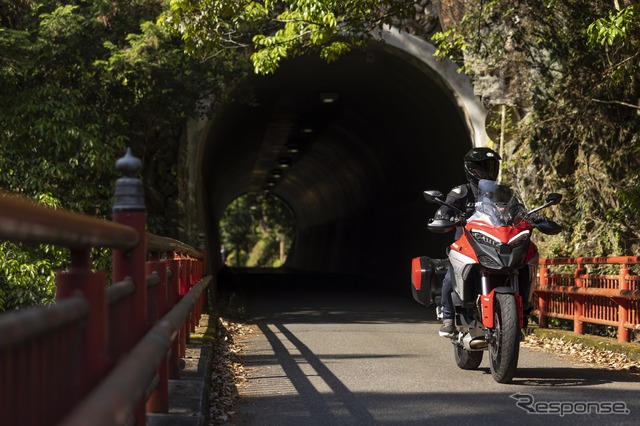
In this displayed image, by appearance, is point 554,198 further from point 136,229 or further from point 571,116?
point 571,116

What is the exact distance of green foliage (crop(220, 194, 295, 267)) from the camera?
64500 mm

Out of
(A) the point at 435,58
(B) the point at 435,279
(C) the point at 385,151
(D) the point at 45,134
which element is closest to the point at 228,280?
(C) the point at 385,151

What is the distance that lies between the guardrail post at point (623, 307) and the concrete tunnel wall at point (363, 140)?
7.60 metres

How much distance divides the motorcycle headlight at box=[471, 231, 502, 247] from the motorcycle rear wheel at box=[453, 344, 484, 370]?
1.13 m

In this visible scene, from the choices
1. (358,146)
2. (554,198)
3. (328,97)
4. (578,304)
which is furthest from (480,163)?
(358,146)

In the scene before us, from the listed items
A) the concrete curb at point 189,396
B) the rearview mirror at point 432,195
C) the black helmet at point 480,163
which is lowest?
the concrete curb at point 189,396

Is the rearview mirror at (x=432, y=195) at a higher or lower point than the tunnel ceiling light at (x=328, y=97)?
lower

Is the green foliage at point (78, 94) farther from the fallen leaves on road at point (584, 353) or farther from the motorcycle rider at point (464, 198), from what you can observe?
the motorcycle rider at point (464, 198)

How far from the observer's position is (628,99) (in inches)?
532

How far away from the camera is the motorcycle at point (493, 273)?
7.04 meters

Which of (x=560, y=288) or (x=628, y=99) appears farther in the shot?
(x=628, y=99)

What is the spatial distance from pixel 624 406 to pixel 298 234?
5128 cm

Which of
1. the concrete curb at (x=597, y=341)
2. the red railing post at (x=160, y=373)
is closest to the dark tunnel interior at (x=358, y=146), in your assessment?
the concrete curb at (x=597, y=341)

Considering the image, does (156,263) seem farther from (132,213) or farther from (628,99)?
(628,99)
